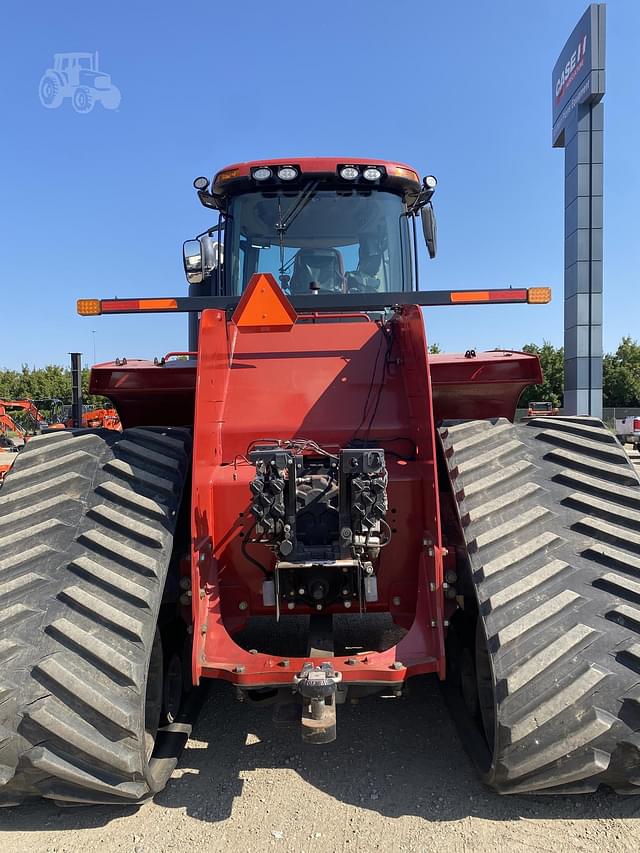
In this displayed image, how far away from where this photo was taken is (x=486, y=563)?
2.69 meters

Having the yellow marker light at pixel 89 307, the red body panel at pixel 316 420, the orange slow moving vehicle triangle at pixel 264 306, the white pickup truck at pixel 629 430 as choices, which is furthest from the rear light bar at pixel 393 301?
the white pickup truck at pixel 629 430

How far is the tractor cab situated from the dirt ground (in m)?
2.87

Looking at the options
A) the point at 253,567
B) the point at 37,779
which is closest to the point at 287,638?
the point at 253,567

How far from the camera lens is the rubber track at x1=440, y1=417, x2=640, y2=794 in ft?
7.64

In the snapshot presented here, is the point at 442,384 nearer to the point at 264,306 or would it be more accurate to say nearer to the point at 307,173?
the point at 264,306

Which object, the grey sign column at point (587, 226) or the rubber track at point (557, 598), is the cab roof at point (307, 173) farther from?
the grey sign column at point (587, 226)

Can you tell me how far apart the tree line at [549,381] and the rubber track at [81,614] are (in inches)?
1346

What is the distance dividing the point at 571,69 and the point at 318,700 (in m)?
23.8

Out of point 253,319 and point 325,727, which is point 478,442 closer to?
point 253,319

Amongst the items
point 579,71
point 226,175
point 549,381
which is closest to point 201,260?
point 226,175

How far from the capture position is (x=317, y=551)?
2895mm

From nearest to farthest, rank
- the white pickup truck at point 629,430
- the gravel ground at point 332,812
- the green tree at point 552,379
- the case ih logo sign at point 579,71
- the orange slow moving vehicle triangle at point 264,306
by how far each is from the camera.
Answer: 1. the gravel ground at point 332,812
2. the orange slow moving vehicle triangle at point 264,306
3. the case ih logo sign at point 579,71
4. the white pickup truck at point 629,430
5. the green tree at point 552,379

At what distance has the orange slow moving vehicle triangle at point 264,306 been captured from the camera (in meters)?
3.32

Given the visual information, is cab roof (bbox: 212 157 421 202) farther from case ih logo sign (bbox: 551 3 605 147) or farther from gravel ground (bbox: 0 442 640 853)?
case ih logo sign (bbox: 551 3 605 147)
